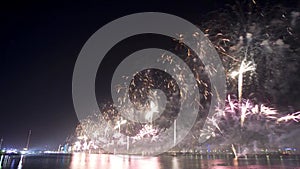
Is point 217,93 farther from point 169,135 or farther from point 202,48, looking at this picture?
point 169,135

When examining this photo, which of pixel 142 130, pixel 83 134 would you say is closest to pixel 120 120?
pixel 142 130

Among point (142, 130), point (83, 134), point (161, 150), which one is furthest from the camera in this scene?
point (161, 150)

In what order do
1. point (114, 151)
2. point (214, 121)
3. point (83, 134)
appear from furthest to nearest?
point (114, 151) → point (83, 134) → point (214, 121)

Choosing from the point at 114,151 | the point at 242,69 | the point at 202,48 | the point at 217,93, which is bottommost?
the point at 114,151

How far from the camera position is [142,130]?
39.6 metres

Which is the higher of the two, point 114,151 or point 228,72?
point 228,72

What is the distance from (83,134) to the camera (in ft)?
188

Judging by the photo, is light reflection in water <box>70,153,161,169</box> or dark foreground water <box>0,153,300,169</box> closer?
light reflection in water <box>70,153,161,169</box>

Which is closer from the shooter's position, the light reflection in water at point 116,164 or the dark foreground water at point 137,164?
the light reflection in water at point 116,164

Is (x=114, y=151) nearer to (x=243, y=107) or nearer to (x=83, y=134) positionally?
(x=83, y=134)

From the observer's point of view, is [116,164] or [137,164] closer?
[137,164]

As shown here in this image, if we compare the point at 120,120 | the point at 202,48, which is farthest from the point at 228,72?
the point at 120,120

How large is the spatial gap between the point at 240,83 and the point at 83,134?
47.1 metres

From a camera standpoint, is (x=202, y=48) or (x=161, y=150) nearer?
(x=202, y=48)
